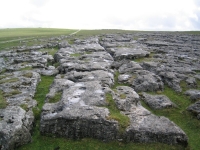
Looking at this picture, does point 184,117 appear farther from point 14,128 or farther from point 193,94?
point 14,128

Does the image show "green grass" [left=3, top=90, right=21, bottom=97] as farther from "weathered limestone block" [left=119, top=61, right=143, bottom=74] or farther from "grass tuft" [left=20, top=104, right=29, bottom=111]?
"weathered limestone block" [left=119, top=61, right=143, bottom=74]

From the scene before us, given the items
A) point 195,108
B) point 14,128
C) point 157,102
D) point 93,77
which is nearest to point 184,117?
point 195,108

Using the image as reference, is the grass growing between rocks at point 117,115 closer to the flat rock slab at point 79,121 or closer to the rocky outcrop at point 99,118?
the rocky outcrop at point 99,118

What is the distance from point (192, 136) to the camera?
78.0 feet

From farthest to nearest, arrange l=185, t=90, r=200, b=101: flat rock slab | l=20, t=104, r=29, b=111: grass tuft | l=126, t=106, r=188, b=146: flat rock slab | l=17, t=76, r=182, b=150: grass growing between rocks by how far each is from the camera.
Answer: l=185, t=90, r=200, b=101: flat rock slab → l=20, t=104, r=29, b=111: grass tuft → l=126, t=106, r=188, b=146: flat rock slab → l=17, t=76, r=182, b=150: grass growing between rocks

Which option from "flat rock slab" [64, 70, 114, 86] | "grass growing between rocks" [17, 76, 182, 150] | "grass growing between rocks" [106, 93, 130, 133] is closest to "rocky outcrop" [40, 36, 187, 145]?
"grass growing between rocks" [106, 93, 130, 133]

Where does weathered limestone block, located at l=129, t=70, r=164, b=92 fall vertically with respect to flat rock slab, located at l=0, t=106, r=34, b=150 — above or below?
above

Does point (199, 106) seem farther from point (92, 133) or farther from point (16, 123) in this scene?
point (16, 123)

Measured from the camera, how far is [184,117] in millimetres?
27469

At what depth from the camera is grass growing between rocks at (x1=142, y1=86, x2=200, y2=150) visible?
23.3 metres

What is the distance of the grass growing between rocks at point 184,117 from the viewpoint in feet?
76.6

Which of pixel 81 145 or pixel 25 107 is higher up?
pixel 25 107

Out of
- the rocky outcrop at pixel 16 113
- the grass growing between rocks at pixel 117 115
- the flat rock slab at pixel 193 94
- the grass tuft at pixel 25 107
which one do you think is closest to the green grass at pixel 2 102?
the rocky outcrop at pixel 16 113

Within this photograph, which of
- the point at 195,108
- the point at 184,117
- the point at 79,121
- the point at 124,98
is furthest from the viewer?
the point at 195,108
